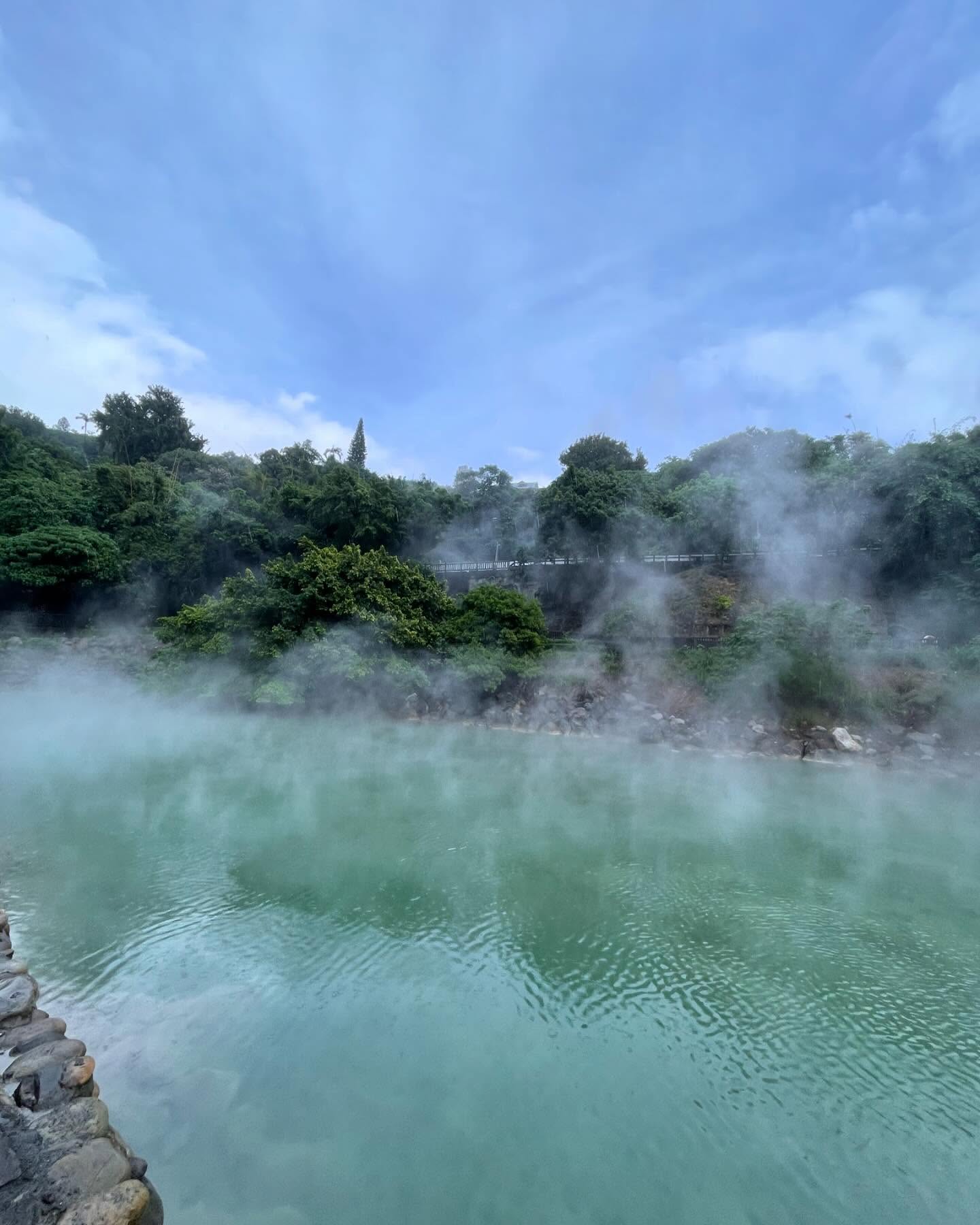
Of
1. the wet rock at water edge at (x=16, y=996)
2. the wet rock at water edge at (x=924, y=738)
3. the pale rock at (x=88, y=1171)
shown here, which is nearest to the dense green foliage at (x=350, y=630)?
the wet rock at water edge at (x=924, y=738)

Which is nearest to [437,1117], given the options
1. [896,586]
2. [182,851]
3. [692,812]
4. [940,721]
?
[182,851]

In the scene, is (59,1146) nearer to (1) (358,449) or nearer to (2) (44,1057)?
(2) (44,1057)

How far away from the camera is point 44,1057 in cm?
299

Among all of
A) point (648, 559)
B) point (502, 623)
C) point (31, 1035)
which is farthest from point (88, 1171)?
point (648, 559)

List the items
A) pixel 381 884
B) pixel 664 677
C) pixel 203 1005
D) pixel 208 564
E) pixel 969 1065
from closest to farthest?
pixel 969 1065
pixel 203 1005
pixel 381 884
pixel 664 677
pixel 208 564

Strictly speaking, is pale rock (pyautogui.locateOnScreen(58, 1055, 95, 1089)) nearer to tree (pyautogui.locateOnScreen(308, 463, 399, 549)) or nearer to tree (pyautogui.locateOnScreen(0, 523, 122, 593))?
tree (pyautogui.locateOnScreen(308, 463, 399, 549))

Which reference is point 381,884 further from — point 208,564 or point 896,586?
point 208,564

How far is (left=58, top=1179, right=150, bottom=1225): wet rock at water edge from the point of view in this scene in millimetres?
2209

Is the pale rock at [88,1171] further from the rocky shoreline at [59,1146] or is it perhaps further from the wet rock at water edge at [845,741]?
the wet rock at water edge at [845,741]

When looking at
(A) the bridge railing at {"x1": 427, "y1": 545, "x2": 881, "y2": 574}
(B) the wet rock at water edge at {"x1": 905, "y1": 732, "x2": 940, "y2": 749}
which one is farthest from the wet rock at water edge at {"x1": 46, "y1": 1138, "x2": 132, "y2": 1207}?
(A) the bridge railing at {"x1": 427, "y1": 545, "x2": 881, "y2": 574}

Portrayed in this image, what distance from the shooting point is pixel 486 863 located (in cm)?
585

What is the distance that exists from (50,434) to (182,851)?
106 ft

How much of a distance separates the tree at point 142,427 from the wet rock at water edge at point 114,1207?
98.8ft

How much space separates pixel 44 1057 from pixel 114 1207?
102cm
